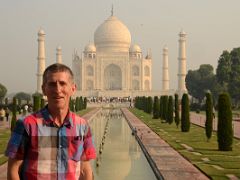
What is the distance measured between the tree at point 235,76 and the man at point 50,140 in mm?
28989

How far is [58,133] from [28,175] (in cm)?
19

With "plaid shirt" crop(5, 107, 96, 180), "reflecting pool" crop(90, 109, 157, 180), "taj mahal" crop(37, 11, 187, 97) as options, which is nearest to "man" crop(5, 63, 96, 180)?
"plaid shirt" crop(5, 107, 96, 180)

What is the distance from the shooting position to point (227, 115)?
8938mm

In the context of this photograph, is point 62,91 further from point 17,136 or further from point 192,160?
point 192,160

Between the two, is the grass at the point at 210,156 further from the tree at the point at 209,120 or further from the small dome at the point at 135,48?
the small dome at the point at 135,48

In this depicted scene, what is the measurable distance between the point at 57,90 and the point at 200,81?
143 ft

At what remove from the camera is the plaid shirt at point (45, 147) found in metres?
1.61

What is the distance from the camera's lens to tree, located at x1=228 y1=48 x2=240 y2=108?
30047 mm

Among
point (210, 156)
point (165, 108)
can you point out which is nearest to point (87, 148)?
point (210, 156)

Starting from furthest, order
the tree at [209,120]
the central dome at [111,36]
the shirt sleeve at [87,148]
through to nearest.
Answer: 1. the central dome at [111,36]
2. the tree at [209,120]
3. the shirt sleeve at [87,148]

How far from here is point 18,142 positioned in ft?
5.24

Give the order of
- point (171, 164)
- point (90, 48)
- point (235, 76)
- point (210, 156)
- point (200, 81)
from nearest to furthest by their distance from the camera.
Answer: point (171, 164)
point (210, 156)
point (235, 76)
point (200, 81)
point (90, 48)

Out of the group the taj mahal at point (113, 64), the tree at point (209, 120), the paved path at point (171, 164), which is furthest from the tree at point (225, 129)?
the taj mahal at point (113, 64)

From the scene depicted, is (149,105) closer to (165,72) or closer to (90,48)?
(165,72)
